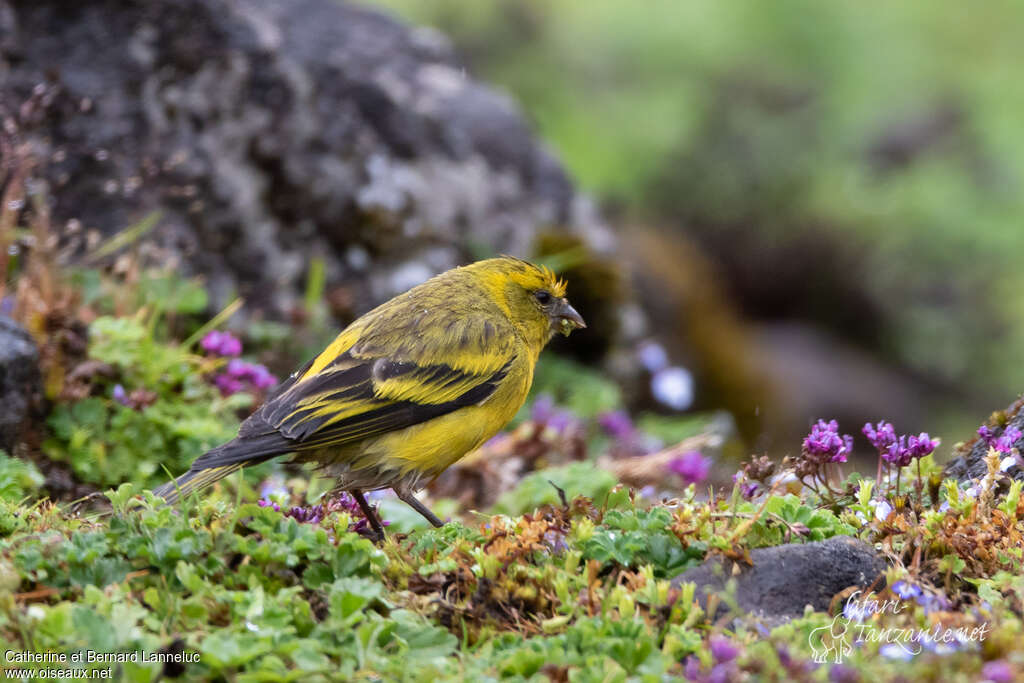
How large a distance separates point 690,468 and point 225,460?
10.6ft

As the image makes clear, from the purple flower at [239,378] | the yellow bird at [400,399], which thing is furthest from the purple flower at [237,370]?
the yellow bird at [400,399]

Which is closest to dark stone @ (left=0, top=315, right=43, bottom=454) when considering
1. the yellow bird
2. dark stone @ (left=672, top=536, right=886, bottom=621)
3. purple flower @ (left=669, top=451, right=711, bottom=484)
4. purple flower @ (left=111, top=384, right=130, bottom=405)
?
purple flower @ (left=111, top=384, right=130, bottom=405)

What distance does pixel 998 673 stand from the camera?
2516 millimetres

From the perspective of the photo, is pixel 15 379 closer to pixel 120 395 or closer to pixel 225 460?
pixel 120 395

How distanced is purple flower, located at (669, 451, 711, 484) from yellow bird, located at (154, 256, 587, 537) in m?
1.73

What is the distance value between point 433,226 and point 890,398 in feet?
19.5

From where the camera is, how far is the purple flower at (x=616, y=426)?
290 inches

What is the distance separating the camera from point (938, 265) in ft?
40.1

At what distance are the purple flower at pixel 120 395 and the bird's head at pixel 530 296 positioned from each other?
186 cm

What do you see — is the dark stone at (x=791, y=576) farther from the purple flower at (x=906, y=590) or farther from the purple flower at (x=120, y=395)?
the purple flower at (x=120, y=395)

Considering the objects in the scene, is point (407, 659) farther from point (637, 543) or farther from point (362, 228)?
point (362, 228)

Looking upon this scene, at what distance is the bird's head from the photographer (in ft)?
17.2

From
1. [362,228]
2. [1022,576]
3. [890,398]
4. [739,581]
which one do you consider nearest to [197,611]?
[739,581]

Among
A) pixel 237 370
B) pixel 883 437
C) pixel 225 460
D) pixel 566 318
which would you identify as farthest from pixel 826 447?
pixel 237 370
